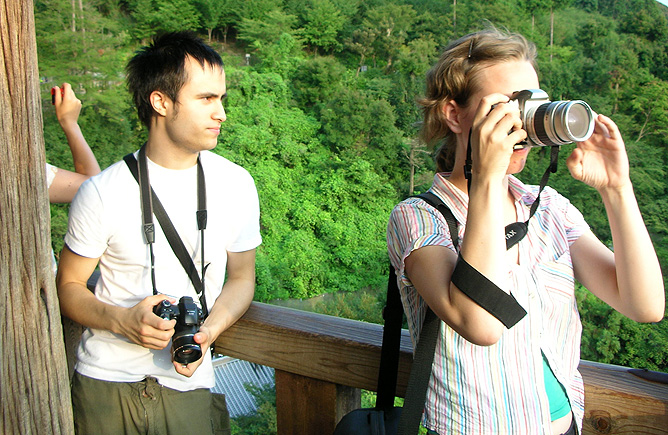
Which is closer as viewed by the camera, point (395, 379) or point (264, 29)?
point (395, 379)

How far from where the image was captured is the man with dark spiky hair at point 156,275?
101 centimetres

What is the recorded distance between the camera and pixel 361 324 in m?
0.89

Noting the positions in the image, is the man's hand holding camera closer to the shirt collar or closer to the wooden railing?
the wooden railing

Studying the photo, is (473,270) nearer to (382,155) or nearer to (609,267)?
(609,267)

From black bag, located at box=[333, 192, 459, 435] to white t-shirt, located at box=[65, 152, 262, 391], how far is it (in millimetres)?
396

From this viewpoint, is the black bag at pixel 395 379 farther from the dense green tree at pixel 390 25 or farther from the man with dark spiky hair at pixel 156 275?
the dense green tree at pixel 390 25

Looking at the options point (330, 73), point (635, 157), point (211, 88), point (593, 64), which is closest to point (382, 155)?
point (330, 73)

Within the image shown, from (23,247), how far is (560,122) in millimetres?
678

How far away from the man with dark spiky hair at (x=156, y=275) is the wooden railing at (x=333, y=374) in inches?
3.2

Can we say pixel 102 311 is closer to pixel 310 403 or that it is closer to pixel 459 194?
pixel 310 403

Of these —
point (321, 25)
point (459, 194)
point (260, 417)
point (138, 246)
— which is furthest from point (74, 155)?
point (321, 25)

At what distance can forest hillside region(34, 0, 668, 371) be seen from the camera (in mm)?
18422

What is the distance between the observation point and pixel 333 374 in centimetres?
87

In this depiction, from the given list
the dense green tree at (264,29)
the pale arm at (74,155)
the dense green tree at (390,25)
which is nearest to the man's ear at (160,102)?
the pale arm at (74,155)
